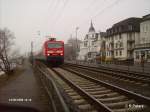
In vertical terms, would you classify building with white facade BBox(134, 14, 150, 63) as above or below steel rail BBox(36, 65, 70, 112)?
above

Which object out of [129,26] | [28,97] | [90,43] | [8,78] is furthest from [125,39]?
[28,97]

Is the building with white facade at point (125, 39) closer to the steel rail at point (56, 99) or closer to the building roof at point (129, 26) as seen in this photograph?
the building roof at point (129, 26)

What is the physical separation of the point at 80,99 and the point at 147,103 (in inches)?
106

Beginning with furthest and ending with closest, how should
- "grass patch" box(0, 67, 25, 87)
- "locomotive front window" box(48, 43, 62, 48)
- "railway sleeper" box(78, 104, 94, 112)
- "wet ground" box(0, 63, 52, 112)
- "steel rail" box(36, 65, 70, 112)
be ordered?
"locomotive front window" box(48, 43, 62, 48) → "grass patch" box(0, 67, 25, 87) → "wet ground" box(0, 63, 52, 112) → "railway sleeper" box(78, 104, 94, 112) → "steel rail" box(36, 65, 70, 112)

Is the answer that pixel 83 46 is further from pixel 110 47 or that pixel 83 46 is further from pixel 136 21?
pixel 136 21

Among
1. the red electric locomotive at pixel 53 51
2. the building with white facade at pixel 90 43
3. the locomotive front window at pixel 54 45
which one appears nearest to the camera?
the red electric locomotive at pixel 53 51

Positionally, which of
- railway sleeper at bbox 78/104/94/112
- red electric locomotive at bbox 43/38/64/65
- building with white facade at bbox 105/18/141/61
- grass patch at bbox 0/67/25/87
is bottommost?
grass patch at bbox 0/67/25/87

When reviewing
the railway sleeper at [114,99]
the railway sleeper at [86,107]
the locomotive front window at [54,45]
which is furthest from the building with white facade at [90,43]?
the railway sleeper at [86,107]

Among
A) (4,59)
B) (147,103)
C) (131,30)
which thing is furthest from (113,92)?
(131,30)

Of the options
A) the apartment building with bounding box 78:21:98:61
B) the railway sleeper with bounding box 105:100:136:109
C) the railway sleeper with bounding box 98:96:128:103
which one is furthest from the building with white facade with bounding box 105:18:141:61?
the railway sleeper with bounding box 105:100:136:109

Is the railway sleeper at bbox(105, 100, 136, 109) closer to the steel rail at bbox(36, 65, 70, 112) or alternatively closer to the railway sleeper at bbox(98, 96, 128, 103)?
the railway sleeper at bbox(98, 96, 128, 103)

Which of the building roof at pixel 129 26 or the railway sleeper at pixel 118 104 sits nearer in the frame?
the railway sleeper at pixel 118 104

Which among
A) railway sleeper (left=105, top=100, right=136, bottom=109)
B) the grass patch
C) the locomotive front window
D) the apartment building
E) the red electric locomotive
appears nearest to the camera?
railway sleeper (left=105, top=100, right=136, bottom=109)

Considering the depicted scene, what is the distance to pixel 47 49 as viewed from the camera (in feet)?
93.1
